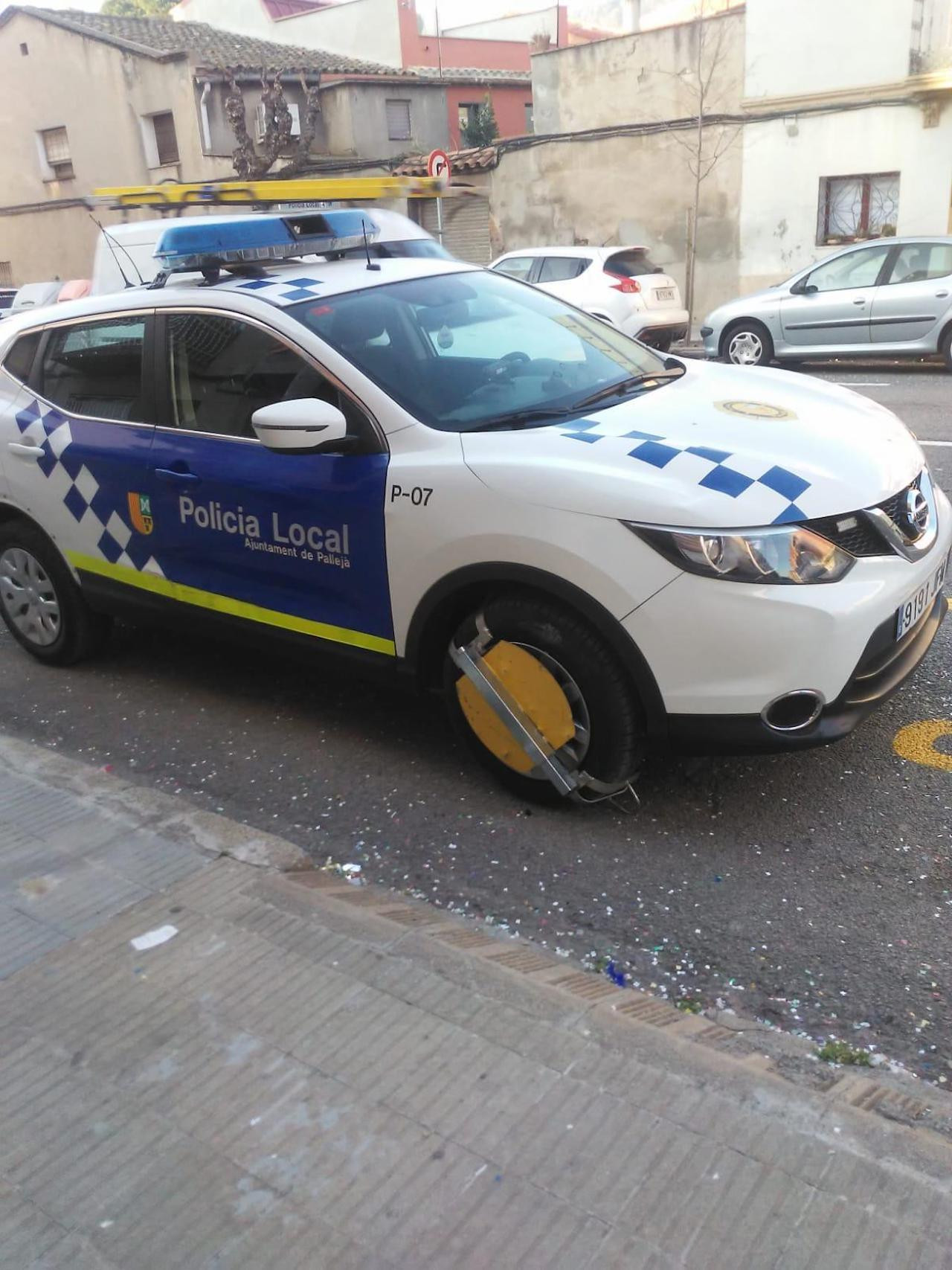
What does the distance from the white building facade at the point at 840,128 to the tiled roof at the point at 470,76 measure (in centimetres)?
1317

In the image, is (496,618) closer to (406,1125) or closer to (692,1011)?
(692,1011)

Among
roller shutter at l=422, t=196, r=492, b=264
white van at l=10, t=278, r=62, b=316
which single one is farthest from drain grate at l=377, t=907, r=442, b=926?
roller shutter at l=422, t=196, r=492, b=264

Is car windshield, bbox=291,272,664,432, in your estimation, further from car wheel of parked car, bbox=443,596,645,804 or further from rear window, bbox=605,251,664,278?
rear window, bbox=605,251,664,278

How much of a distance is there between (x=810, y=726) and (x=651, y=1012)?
0.97 meters

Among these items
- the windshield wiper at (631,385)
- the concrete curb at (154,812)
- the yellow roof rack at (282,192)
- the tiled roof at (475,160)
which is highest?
the tiled roof at (475,160)

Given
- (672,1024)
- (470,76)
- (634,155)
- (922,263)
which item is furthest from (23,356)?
(470,76)

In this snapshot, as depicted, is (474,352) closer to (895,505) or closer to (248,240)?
(248,240)

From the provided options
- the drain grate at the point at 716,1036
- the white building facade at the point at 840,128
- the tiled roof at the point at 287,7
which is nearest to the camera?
the drain grate at the point at 716,1036

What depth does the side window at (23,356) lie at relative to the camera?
484 cm

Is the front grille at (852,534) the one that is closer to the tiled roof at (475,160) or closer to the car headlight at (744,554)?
the car headlight at (744,554)

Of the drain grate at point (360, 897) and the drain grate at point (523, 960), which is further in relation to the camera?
the drain grate at point (360, 897)

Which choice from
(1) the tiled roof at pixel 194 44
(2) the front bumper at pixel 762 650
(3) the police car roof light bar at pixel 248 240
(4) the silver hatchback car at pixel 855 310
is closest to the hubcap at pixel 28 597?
(3) the police car roof light bar at pixel 248 240

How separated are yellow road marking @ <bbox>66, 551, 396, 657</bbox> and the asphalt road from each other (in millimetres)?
497

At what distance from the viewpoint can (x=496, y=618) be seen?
11.2ft
